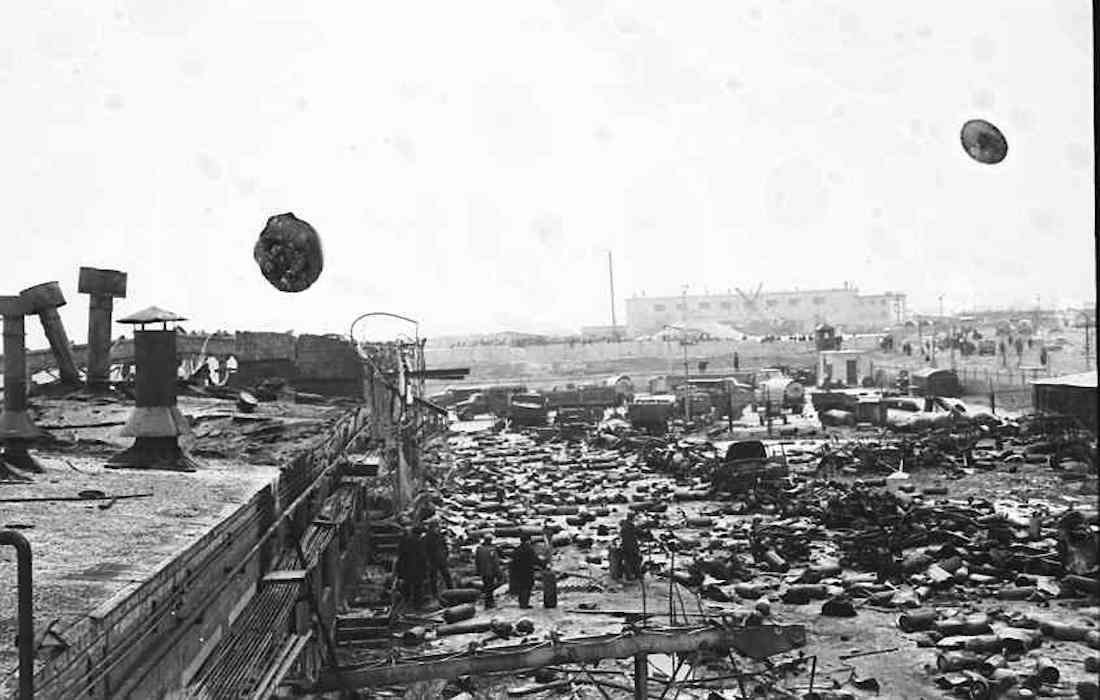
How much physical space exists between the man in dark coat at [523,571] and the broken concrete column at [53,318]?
8.14 m

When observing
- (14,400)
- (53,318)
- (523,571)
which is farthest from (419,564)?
(53,318)

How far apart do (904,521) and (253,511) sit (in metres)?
13.4

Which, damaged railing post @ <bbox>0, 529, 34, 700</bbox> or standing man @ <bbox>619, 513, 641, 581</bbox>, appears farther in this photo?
standing man @ <bbox>619, 513, 641, 581</bbox>

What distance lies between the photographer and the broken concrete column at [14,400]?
1096 centimetres

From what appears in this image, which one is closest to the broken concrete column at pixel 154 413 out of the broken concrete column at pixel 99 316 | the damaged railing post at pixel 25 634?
the broken concrete column at pixel 99 316

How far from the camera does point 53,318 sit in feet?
56.5

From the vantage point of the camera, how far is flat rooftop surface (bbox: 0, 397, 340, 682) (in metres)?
6.13

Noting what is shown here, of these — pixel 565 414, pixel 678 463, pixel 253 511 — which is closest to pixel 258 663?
pixel 253 511

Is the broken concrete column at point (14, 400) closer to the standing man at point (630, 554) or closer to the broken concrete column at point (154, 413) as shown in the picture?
the broken concrete column at point (154, 413)

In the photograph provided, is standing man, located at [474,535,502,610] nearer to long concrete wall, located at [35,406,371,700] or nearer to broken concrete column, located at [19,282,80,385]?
long concrete wall, located at [35,406,371,700]

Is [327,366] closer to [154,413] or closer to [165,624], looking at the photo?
[154,413]

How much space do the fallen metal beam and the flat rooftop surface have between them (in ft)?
5.42

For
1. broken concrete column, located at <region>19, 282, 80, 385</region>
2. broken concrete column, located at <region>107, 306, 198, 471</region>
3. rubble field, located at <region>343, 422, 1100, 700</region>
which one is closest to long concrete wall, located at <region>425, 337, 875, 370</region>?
rubble field, located at <region>343, 422, 1100, 700</region>

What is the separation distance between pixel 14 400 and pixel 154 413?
1645 millimetres
